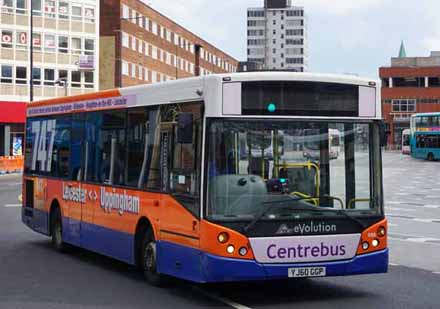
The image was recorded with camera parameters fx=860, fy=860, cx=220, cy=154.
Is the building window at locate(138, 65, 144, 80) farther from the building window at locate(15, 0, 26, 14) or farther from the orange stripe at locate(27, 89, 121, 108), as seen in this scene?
the orange stripe at locate(27, 89, 121, 108)

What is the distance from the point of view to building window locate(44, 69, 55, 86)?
72.6 m

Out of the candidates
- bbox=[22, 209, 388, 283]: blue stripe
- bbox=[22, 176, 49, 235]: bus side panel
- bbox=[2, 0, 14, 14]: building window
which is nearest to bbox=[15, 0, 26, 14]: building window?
bbox=[2, 0, 14, 14]: building window

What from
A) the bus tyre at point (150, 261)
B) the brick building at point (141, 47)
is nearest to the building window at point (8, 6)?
the brick building at point (141, 47)

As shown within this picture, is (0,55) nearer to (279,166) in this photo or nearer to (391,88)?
(279,166)

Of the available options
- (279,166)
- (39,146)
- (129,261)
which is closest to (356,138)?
(279,166)

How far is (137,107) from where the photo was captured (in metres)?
11.8

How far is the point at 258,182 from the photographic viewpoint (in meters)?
9.57

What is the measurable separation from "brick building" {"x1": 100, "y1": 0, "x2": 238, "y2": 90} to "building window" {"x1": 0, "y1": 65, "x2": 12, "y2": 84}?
11687 millimetres

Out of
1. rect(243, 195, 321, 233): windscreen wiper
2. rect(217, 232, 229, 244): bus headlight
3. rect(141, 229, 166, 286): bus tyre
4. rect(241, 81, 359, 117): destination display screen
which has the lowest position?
rect(141, 229, 166, 286): bus tyre

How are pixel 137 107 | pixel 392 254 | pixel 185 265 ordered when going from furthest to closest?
1. pixel 392 254
2. pixel 137 107
3. pixel 185 265

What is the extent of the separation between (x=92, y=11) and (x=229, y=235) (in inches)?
2782

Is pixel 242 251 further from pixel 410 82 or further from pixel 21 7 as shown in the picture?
pixel 410 82

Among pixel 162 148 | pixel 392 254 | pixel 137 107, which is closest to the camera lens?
pixel 162 148

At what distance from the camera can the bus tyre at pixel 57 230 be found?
15.0 meters
